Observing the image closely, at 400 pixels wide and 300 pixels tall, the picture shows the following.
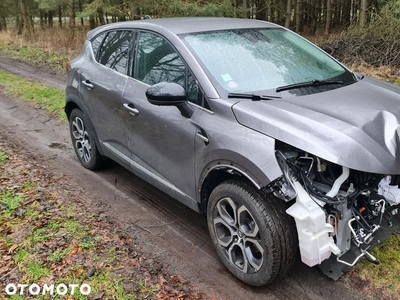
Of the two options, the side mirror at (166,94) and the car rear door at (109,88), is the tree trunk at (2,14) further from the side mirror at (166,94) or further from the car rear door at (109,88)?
the side mirror at (166,94)

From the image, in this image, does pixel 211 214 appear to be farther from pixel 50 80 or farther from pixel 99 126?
pixel 50 80

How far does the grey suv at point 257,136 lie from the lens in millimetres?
2541

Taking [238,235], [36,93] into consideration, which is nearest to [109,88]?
[238,235]

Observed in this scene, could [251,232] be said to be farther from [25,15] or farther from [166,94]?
[25,15]

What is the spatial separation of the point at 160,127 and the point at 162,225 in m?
1.02

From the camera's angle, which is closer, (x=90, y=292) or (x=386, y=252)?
(x=90, y=292)

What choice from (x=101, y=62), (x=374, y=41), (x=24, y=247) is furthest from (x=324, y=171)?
(x=374, y=41)

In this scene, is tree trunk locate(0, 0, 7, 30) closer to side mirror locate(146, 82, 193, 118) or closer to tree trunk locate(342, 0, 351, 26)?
tree trunk locate(342, 0, 351, 26)

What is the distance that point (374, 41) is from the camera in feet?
33.3

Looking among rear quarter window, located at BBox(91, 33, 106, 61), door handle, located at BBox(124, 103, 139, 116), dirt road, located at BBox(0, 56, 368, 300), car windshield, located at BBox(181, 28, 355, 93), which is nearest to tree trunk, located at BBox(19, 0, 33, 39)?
dirt road, located at BBox(0, 56, 368, 300)

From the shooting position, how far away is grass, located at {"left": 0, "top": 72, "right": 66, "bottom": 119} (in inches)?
318

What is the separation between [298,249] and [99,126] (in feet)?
8.96

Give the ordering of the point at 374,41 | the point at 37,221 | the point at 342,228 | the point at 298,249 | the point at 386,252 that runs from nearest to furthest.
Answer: the point at 342,228, the point at 298,249, the point at 386,252, the point at 37,221, the point at 374,41

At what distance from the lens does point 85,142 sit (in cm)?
508
